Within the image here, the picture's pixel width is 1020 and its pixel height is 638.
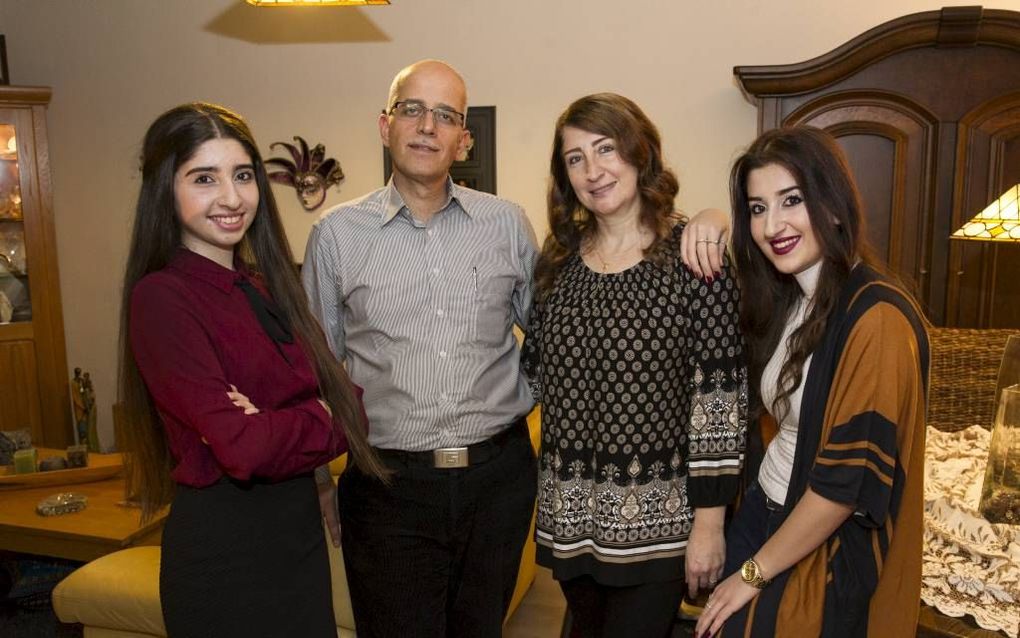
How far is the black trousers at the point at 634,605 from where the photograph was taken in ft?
5.55

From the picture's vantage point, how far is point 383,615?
1911mm

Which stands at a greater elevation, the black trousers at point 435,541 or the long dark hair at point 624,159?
the long dark hair at point 624,159

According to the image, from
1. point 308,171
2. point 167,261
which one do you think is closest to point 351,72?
point 308,171

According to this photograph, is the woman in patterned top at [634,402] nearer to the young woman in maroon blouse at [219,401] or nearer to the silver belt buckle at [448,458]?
the silver belt buckle at [448,458]

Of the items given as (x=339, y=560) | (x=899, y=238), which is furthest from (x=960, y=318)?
(x=339, y=560)

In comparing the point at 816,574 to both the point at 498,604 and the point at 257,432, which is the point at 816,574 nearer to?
the point at 498,604

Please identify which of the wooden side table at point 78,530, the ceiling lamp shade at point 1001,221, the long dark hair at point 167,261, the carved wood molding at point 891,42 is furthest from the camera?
the carved wood molding at point 891,42

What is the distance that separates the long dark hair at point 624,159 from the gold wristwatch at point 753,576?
61 cm

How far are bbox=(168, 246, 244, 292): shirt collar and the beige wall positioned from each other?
311 cm

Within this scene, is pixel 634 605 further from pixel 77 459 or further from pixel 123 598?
pixel 77 459

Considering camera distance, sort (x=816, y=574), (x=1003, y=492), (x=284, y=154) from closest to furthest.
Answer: (x=816, y=574), (x=1003, y=492), (x=284, y=154)

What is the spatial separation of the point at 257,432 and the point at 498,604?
902 mm

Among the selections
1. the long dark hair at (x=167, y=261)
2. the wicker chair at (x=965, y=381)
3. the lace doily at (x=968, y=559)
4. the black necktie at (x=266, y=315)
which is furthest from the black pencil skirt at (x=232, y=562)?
the wicker chair at (x=965, y=381)

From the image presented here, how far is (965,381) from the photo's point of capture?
2.99 m
